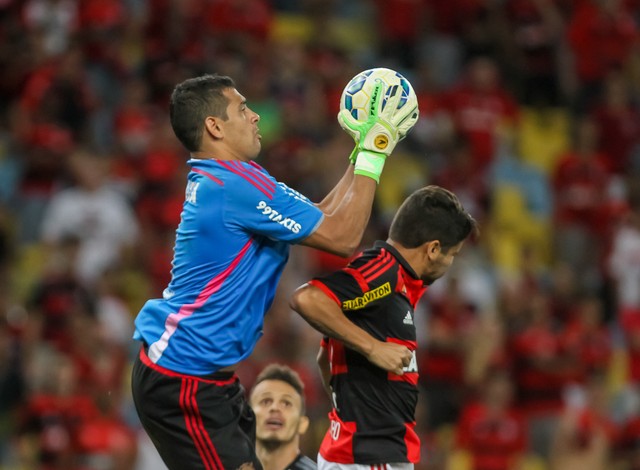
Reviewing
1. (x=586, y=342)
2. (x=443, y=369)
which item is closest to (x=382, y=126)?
(x=443, y=369)

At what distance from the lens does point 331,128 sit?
12.0m

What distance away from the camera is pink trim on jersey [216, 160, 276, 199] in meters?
4.68

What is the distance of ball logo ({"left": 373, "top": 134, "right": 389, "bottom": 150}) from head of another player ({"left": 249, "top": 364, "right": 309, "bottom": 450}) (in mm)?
1735

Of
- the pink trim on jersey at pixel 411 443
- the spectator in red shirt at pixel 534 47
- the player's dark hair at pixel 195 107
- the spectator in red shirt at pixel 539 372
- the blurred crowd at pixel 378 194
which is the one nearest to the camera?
the player's dark hair at pixel 195 107

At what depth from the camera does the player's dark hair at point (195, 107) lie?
4777mm

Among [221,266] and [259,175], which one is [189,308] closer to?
[221,266]

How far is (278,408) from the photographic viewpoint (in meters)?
5.99

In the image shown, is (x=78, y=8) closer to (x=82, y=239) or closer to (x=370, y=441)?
(x=82, y=239)

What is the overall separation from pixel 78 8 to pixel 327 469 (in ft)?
27.0

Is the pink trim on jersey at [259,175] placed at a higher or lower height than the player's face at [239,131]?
lower

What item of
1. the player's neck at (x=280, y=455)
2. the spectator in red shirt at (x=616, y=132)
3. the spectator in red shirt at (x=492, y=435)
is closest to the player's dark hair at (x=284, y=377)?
the player's neck at (x=280, y=455)

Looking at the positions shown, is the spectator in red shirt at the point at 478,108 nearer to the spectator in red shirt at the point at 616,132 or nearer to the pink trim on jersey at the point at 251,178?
the spectator in red shirt at the point at 616,132

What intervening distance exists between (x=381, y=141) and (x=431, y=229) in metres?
0.46

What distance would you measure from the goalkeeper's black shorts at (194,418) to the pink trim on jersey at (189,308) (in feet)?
0.25
